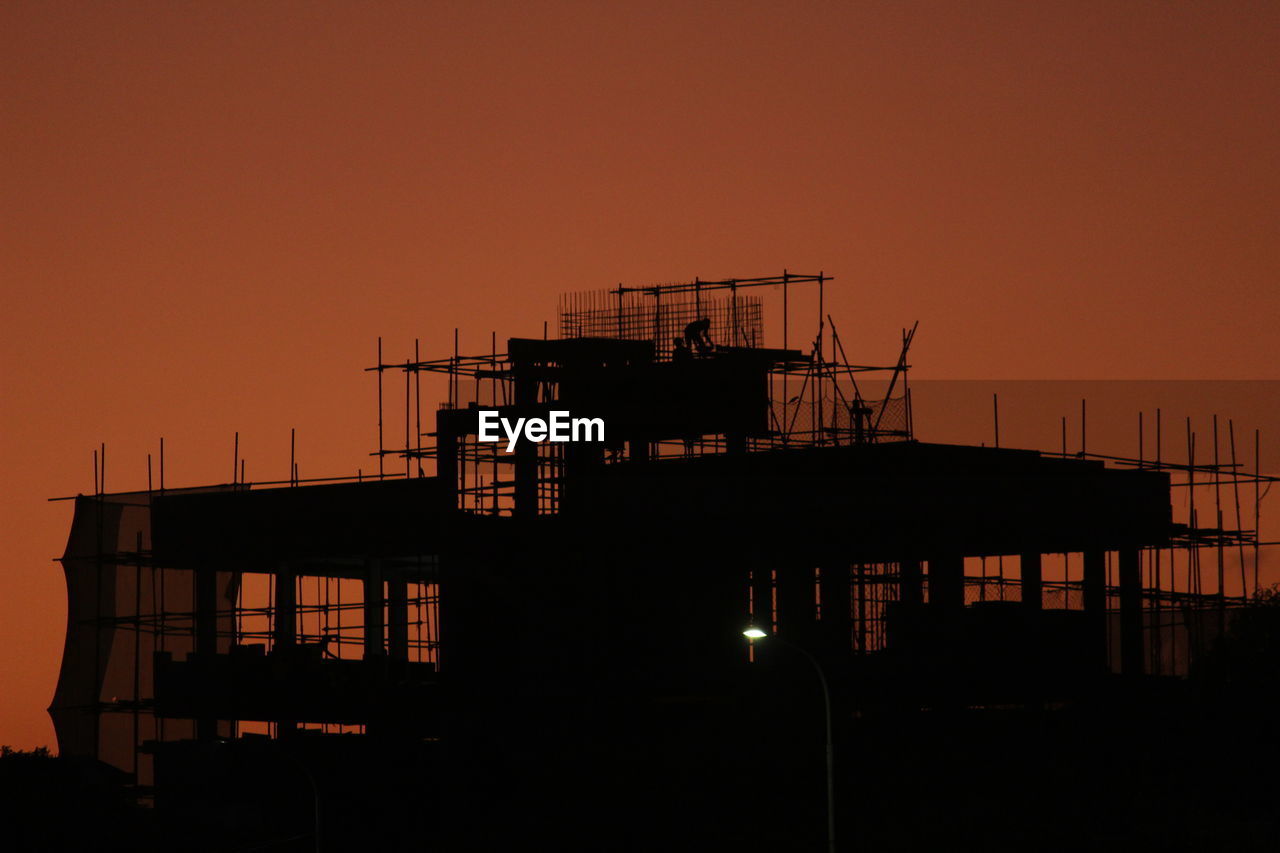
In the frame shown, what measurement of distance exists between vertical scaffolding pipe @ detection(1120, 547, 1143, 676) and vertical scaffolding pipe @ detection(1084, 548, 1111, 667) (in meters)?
0.55

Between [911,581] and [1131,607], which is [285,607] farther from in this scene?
[1131,607]

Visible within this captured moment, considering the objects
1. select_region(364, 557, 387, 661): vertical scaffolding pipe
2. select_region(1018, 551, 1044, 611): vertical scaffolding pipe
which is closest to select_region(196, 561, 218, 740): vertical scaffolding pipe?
select_region(364, 557, 387, 661): vertical scaffolding pipe

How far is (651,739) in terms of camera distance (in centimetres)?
6116

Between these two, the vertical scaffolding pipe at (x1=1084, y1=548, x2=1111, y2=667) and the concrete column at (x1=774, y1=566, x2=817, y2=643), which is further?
the concrete column at (x1=774, y1=566, x2=817, y2=643)

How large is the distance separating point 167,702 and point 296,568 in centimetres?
813

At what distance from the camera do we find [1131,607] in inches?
2534

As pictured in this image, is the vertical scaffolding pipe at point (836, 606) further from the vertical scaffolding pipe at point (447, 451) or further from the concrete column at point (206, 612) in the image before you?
the concrete column at point (206, 612)

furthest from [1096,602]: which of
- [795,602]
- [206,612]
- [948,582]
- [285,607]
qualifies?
[206,612]

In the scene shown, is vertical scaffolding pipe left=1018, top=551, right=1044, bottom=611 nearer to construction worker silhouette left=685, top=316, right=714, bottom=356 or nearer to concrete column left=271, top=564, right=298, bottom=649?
construction worker silhouette left=685, top=316, right=714, bottom=356

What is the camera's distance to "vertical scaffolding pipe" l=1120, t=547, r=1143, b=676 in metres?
64.2

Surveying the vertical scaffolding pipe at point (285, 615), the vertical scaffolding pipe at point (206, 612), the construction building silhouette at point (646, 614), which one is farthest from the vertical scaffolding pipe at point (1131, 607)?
the vertical scaffolding pipe at point (206, 612)

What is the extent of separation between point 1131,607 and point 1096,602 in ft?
3.34

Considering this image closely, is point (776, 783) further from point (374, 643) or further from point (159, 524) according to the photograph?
point (159, 524)

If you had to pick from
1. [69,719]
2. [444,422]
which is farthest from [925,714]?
[69,719]
